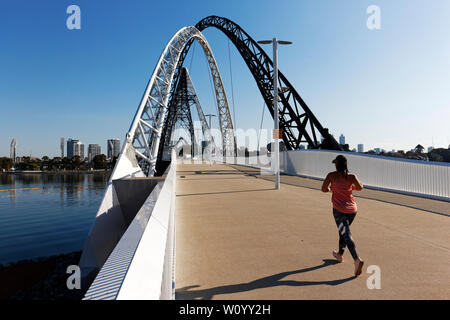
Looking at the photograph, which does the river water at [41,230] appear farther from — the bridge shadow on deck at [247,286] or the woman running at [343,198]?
the woman running at [343,198]

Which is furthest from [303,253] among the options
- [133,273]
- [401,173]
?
[401,173]

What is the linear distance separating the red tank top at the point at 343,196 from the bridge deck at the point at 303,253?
83 centimetres

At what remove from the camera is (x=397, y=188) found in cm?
1046

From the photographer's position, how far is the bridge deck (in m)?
2.97

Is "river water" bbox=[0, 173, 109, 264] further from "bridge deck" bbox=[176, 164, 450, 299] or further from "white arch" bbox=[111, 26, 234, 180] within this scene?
"bridge deck" bbox=[176, 164, 450, 299]

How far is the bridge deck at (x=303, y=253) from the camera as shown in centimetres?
297

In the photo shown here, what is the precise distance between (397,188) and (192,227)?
360 inches

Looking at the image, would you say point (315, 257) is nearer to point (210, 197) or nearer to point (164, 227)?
point (164, 227)

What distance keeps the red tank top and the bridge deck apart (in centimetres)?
83

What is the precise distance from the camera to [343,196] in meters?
3.74

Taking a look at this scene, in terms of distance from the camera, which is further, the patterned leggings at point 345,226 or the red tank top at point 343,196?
the red tank top at point 343,196

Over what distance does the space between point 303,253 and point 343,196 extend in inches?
45.1

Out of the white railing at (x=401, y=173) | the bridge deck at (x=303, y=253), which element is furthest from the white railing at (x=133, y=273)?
the white railing at (x=401, y=173)
